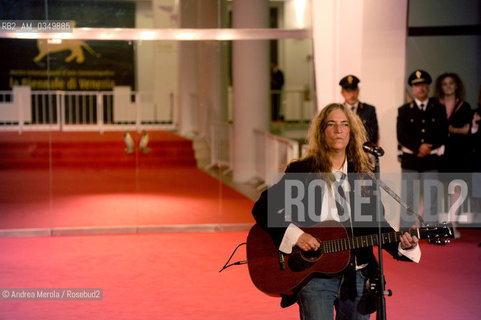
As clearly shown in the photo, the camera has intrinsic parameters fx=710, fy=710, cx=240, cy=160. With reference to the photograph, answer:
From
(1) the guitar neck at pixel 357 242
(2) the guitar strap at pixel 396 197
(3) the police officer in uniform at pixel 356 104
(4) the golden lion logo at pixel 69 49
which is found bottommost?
(1) the guitar neck at pixel 357 242

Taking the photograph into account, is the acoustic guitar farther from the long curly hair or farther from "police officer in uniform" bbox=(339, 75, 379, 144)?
"police officer in uniform" bbox=(339, 75, 379, 144)

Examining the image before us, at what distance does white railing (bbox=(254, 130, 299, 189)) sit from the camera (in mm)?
8742

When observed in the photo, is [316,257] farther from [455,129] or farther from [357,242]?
[455,129]

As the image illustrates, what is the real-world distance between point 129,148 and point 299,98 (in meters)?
2.09

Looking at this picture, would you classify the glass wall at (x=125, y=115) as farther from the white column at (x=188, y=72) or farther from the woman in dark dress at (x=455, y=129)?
the woman in dark dress at (x=455, y=129)

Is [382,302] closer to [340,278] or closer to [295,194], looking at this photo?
[340,278]

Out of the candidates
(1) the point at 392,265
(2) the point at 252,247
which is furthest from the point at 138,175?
(2) the point at 252,247

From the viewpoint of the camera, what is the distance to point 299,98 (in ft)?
27.7

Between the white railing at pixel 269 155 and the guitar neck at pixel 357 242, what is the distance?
5.31 metres

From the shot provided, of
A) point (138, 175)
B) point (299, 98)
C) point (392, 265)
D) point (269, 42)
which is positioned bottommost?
point (392, 265)

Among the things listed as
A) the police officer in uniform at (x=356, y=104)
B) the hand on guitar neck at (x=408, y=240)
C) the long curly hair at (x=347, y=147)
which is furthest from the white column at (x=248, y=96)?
the hand on guitar neck at (x=408, y=240)

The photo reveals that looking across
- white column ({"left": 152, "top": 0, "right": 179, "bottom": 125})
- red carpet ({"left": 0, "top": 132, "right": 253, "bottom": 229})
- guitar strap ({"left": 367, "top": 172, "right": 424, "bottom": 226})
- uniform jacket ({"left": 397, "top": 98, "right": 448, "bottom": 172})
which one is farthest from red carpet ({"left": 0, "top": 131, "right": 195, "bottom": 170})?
guitar strap ({"left": 367, "top": 172, "right": 424, "bottom": 226})

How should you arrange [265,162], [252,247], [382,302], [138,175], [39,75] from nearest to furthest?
[382,302] < [252,247] < [39,75] < [138,175] < [265,162]

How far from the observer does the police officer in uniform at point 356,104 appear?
7.22m
